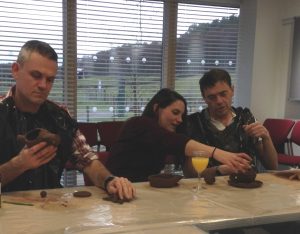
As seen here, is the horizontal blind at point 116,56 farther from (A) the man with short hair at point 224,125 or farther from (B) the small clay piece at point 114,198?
(B) the small clay piece at point 114,198

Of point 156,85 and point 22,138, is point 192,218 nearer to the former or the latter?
point 22,138

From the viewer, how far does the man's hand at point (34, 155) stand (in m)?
1.46

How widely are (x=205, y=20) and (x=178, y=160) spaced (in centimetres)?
289

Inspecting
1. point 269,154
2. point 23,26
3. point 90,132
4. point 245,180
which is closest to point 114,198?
point 245,180

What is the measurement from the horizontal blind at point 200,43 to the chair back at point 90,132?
1321 mm

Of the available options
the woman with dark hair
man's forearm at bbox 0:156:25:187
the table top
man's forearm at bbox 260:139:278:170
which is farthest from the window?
the table top

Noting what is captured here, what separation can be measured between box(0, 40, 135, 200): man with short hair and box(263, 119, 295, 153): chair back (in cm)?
303

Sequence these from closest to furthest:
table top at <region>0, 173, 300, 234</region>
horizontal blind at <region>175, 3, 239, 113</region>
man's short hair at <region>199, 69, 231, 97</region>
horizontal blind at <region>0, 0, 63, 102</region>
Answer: table top at <region>0, 173, 300, 234</region> → man's short hair at <region>199, 69, 231, 97</region> → horizontal blind at <region>0, 0, 63, 102</region> → horizontal blind at <region>175, 3, 239, 113</region>

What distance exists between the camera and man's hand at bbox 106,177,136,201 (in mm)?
1551

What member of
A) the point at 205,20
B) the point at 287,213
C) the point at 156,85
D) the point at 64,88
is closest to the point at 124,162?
the point at 287,213

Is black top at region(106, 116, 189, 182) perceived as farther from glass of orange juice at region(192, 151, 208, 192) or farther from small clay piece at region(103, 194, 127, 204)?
small clay piece at region(103, 194, 127, 204)

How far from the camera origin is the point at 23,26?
3.96m

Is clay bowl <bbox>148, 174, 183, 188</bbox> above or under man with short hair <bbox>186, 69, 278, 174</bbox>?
under

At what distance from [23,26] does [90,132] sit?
50.6 inches
